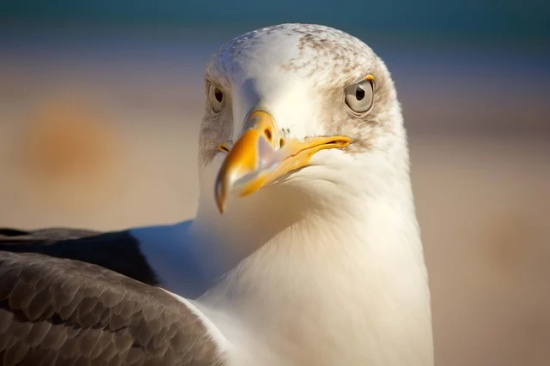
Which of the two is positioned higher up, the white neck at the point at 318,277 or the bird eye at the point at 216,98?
the bird eye at the point at 216,98

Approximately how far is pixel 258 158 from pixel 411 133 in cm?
736

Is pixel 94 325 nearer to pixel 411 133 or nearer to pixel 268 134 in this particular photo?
pixel 268 134

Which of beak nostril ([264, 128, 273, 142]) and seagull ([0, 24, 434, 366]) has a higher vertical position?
beak nostril ([264, 128, 273, 142])

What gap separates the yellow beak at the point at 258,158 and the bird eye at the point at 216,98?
1.06 feet

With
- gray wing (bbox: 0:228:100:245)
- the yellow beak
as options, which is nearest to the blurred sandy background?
gray wing (bbox: 0:228:100:245)

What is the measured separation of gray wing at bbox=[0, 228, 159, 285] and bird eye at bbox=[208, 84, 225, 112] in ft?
1.72

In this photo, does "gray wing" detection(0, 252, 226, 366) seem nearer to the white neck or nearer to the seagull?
the seagull

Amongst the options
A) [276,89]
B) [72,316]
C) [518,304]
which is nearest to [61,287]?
[72,316]

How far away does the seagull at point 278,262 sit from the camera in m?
2.43

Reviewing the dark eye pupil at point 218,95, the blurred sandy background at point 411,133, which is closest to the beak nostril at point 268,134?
the dark eye pupil at point 218,95

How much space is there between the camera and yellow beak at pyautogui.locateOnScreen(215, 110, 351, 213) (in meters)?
2.12

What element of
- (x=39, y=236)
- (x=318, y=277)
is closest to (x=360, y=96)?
(x=318, y=277)

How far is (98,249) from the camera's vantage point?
9.38 ft

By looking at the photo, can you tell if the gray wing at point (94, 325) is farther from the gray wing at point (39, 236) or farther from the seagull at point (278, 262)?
the gray wing at point (39, 236)
